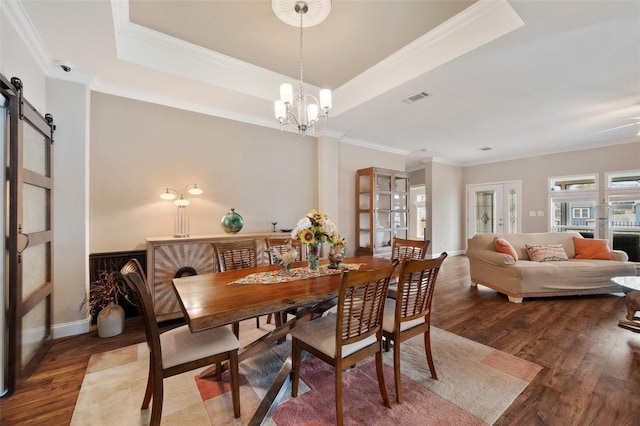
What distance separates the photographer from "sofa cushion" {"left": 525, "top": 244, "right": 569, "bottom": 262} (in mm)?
4191

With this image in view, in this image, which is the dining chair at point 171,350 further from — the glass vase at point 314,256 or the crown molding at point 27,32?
the crown molding at point 27,32

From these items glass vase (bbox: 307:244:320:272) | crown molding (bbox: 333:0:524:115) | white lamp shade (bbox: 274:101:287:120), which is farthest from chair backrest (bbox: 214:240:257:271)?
crown molding (bbox: 333:0:524:115)

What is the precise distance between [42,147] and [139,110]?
3.52 feet

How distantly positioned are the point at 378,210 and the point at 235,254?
307cm

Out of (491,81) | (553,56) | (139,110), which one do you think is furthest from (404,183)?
(139,110)

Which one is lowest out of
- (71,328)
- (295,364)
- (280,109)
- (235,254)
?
(71,328)

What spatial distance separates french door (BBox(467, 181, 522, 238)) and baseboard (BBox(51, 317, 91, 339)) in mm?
8400

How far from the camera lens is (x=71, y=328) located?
270 cm

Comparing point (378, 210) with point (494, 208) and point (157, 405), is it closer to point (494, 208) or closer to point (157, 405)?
point (157, 405)

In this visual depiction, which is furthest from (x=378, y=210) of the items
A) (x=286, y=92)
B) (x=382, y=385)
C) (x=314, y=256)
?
(x=382, y=385)

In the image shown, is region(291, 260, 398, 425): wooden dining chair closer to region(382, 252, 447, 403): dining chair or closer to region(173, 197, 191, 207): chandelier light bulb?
region(382, 252, 447, 403): dining chair

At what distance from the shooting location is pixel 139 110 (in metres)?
Answer: 3.19

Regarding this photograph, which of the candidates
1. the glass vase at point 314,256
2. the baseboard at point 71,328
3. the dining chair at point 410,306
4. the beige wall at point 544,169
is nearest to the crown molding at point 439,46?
the dining chair at point 410,306

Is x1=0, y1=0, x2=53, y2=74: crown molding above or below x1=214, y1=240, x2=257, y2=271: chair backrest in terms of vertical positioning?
above
